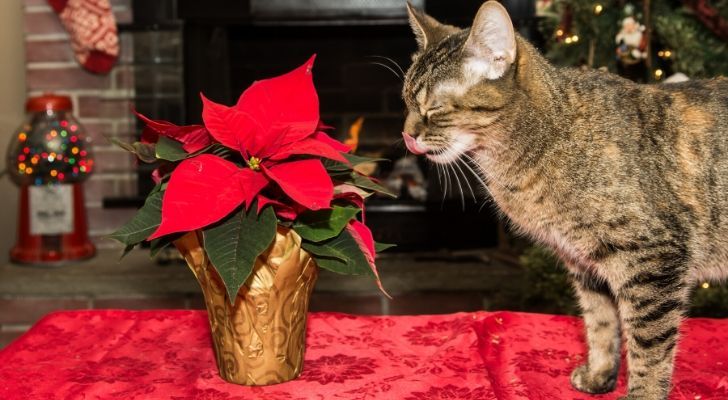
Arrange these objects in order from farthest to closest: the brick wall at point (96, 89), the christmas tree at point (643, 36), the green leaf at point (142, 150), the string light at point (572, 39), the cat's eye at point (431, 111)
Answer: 1. the brick wall at point (96, 89)
2. the string light at point (572, 39)
3. the christmas tree at point (643, 36)
4. the cat's eye at point (431, 111)
5. the green leaf at point (142, 150)

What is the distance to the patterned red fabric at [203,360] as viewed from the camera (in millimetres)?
930

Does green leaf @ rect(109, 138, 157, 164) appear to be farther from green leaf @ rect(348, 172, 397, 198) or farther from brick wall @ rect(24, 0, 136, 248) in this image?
brick wall @ rect(24, 0, 136, 248)

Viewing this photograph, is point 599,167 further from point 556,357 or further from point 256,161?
point 256,161

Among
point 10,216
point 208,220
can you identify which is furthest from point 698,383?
point 10,216

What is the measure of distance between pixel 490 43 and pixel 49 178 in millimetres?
1779

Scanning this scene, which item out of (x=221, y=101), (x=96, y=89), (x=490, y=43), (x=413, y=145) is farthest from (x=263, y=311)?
(x=96, y=89)

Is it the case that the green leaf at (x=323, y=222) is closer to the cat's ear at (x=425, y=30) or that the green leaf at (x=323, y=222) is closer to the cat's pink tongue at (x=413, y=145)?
the cat's pink tongue at (x=413, y=145)

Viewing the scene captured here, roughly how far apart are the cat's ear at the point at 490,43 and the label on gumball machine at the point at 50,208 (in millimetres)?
1734

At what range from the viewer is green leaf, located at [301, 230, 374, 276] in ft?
2.96

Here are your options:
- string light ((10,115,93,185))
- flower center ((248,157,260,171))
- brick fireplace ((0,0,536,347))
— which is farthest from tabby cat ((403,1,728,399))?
string light ((10,115,93,185))

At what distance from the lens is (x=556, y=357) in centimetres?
107

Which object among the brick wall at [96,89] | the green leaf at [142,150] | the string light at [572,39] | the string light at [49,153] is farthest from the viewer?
the brick wall at [96,89]

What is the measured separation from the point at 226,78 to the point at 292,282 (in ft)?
5.51

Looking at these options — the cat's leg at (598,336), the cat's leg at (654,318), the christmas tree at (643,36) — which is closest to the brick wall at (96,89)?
the christmas tree at (643,36)
